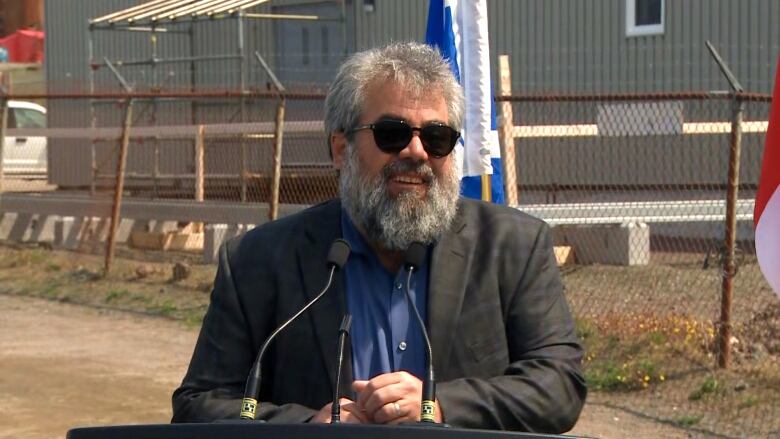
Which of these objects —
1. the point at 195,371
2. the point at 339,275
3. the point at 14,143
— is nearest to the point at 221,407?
the point at 195,371

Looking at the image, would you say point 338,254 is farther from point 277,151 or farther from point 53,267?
point 53,267

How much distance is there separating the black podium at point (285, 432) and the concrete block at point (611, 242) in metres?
11.1

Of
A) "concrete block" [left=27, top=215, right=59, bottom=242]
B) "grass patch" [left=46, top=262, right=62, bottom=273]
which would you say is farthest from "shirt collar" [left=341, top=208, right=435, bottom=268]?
"concrete block" [left=27, top=215, right=59, bottom=242]

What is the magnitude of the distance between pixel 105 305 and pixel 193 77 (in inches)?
360

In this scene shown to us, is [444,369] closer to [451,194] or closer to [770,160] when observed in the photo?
[451,194]

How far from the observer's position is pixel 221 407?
3246 mm

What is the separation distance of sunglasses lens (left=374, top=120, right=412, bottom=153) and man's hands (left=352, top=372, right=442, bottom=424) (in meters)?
0.58

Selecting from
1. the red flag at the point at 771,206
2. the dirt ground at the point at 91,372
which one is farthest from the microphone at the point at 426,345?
the dirt ground at the point at 91,372

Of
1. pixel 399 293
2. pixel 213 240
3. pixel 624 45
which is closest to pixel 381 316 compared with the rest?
pixel 399 293

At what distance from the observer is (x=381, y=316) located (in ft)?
10.9

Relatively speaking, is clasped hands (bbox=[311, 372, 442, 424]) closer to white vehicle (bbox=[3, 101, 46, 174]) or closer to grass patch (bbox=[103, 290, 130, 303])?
grass patch (bbox=[103, 290, 130, 303])

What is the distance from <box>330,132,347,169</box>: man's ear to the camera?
3.46 metres

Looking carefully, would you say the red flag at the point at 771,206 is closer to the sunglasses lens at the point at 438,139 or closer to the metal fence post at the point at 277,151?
the sunglasses lens at the point at 438,139

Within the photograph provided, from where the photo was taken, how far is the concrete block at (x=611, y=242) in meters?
13.5
